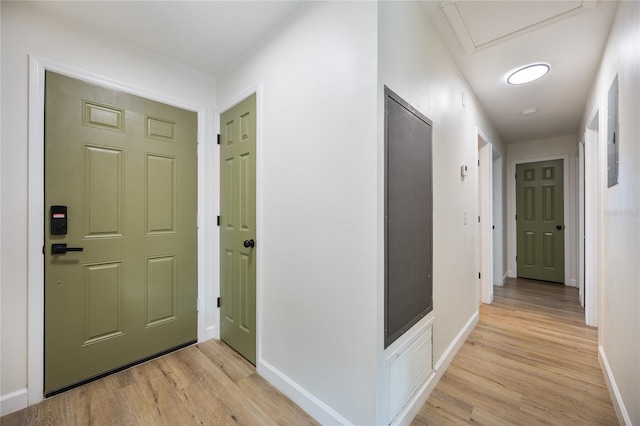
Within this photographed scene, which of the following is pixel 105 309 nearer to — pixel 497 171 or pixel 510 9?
pixel 510 9

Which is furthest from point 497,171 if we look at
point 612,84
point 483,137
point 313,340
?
point 313,340

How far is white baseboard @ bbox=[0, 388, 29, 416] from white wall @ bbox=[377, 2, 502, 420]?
2120 mm

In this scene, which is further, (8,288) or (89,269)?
(89,269)

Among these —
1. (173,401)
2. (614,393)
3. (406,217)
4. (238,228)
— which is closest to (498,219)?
(614,393)

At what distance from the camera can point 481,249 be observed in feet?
11.2

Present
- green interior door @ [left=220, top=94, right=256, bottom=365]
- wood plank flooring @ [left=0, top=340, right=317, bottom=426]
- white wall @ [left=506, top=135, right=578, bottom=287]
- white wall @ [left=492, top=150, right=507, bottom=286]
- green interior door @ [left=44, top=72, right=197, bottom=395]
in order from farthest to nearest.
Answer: white wall @ [left=492, top=150, right=507, bottom=286], white wall @ [left=506, top=135, right=578, bottom=287], green interior door @ [left=220, top=94, right=256, bottom=365], green interior door @ [left=44, top=72, right=197, bottom=395], wood plank flooring @ [left=0, top=340, right=317, bottom=426]

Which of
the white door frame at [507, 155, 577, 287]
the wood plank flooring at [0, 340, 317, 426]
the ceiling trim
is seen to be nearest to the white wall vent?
the wood plank flooring at [0, 340, 317, 426]

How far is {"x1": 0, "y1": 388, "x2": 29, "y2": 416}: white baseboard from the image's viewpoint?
150 cm

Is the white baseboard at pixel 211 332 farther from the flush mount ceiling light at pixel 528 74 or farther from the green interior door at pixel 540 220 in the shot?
the green interior door at pixel 540 220

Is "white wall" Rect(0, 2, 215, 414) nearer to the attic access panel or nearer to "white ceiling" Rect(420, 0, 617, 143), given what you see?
the attic access panel

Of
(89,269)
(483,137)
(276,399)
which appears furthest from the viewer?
(483,137)

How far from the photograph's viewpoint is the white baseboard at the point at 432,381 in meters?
1.42

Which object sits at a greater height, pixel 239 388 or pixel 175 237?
pixel 175 237

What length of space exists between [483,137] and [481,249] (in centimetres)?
→ 145
